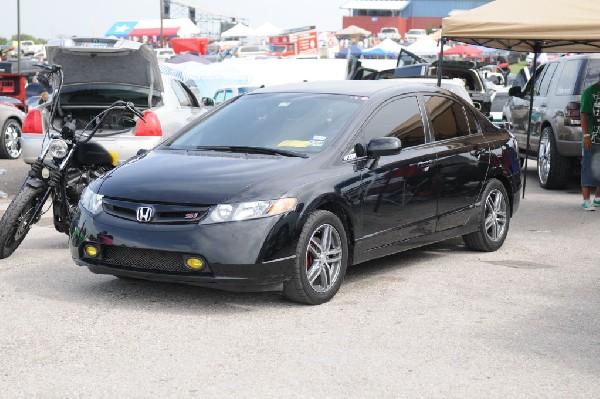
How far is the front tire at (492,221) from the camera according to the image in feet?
29.6

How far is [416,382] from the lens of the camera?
5.15 meters

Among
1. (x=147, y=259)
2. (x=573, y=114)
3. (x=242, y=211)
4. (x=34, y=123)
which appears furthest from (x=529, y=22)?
(x=147, y=259)

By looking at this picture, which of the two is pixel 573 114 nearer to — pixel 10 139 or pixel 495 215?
pixel 495 215

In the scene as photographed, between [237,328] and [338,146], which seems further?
[338,146]

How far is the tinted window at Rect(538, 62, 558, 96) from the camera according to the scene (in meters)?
15.2

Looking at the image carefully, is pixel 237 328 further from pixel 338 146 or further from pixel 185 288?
pixel 338 146

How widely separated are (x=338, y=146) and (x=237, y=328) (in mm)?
1722

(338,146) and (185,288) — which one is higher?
(338,146)

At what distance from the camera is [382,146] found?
24.0ft

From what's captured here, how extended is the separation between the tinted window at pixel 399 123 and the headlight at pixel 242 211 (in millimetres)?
1322

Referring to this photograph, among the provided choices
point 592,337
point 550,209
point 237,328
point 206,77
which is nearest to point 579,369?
point 592,337

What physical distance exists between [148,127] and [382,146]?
520 centimetres

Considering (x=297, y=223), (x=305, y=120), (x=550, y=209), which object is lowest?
(x=550, y=209)

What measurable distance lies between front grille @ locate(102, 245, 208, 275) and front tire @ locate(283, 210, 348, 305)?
2.02 ft
